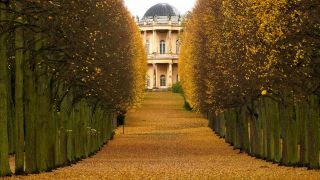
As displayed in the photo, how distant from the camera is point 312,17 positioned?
20.8m

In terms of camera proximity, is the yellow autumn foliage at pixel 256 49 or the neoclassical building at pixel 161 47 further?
the neoclassical building at pixel 161 47

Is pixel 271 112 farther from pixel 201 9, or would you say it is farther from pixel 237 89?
pixel 201 9

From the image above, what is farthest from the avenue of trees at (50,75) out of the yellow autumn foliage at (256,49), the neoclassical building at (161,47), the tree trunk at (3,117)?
the neoclassical building at (161,47)

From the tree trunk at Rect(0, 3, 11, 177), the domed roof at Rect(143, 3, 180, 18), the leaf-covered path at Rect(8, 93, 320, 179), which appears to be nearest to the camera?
the tree trunk at Rect(0, 3, 11, 177)

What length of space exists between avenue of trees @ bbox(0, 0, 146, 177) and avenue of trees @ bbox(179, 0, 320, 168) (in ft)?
21.7

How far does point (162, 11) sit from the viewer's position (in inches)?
7372

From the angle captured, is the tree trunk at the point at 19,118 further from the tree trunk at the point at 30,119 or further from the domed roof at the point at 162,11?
the domed roof at the point at 162,11

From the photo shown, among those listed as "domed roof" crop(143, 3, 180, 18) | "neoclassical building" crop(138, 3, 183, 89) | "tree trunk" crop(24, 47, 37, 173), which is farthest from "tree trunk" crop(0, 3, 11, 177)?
"domed roof" crop(143, 3, 180, 18)

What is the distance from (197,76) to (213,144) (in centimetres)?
632

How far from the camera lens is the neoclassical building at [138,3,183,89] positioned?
172 meters

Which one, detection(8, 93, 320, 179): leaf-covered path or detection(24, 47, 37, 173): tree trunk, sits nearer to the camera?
detection(8, 93, 320, 179): leaf-covered path

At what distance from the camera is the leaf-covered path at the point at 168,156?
25.6 m

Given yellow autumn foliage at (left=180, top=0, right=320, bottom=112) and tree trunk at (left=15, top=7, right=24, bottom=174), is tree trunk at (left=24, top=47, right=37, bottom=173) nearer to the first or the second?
tree trunk at (left=15, top=7, right=24, bottom=174)

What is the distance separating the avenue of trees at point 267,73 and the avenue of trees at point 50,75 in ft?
21.7
